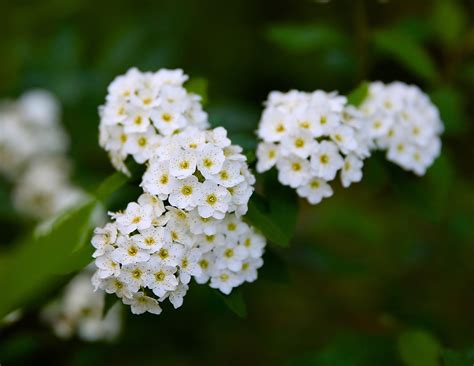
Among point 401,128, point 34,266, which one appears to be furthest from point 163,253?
point 401,128

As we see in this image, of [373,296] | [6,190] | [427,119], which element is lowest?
[373,296]

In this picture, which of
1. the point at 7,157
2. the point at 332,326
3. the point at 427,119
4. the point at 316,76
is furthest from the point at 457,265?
the point at 7,157

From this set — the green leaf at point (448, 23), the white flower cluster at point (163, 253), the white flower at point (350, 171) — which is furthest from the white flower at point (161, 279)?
the green leaf at point (448, 23)

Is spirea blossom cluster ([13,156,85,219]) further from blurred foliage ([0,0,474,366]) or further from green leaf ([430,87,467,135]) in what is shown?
green leaf ([430,87,467,135])

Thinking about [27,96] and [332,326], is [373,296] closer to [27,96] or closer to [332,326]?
[332,326]

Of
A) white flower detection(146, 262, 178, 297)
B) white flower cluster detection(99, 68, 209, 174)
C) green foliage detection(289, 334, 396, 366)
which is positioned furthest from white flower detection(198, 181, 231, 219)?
green foliage detection(289, 334, 396, 366)

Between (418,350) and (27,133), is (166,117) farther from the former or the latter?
(27,133)
